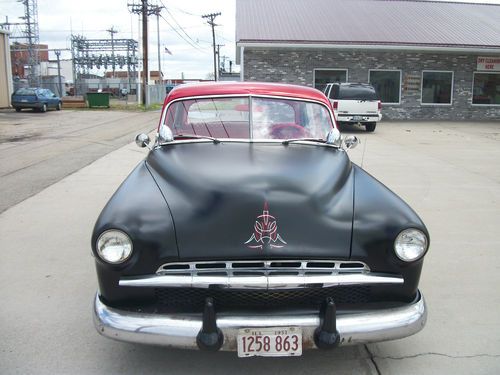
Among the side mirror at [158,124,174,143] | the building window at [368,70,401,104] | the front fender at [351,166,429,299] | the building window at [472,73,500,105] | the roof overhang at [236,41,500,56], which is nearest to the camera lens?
the front fender at [351,166,429,299]

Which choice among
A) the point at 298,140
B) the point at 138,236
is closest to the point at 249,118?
the point at 298,140

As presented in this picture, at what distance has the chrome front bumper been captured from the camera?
2539 mm

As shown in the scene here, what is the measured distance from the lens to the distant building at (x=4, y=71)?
2978 cm

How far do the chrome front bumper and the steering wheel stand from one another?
187 cm

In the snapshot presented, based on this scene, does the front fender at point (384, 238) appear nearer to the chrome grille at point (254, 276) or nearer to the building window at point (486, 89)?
the chrome grille at point (254, 276)

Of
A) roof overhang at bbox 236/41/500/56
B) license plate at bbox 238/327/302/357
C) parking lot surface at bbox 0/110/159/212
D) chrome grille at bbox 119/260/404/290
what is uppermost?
roof overhang at bbox 236/41/500/56

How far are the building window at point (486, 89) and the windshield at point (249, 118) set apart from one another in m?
22.9

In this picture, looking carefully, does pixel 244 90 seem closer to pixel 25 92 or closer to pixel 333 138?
pixel 333 138

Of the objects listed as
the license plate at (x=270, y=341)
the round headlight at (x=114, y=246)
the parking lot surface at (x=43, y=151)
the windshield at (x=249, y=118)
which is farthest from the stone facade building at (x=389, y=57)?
the license plate at (x=270, y=341)

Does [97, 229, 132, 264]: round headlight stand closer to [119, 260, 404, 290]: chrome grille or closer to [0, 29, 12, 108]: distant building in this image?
[119, 260, 404, 290]: chrome grille

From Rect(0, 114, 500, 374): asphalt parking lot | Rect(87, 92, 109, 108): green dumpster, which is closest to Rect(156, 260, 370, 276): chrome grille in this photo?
Rect(0, 114, 500, 374): asphalt parking lot

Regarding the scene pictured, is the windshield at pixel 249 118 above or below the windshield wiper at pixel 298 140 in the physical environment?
above

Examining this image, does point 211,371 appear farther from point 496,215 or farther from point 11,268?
point 496,215

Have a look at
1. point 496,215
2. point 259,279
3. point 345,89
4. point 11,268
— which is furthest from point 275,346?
point 345,89
